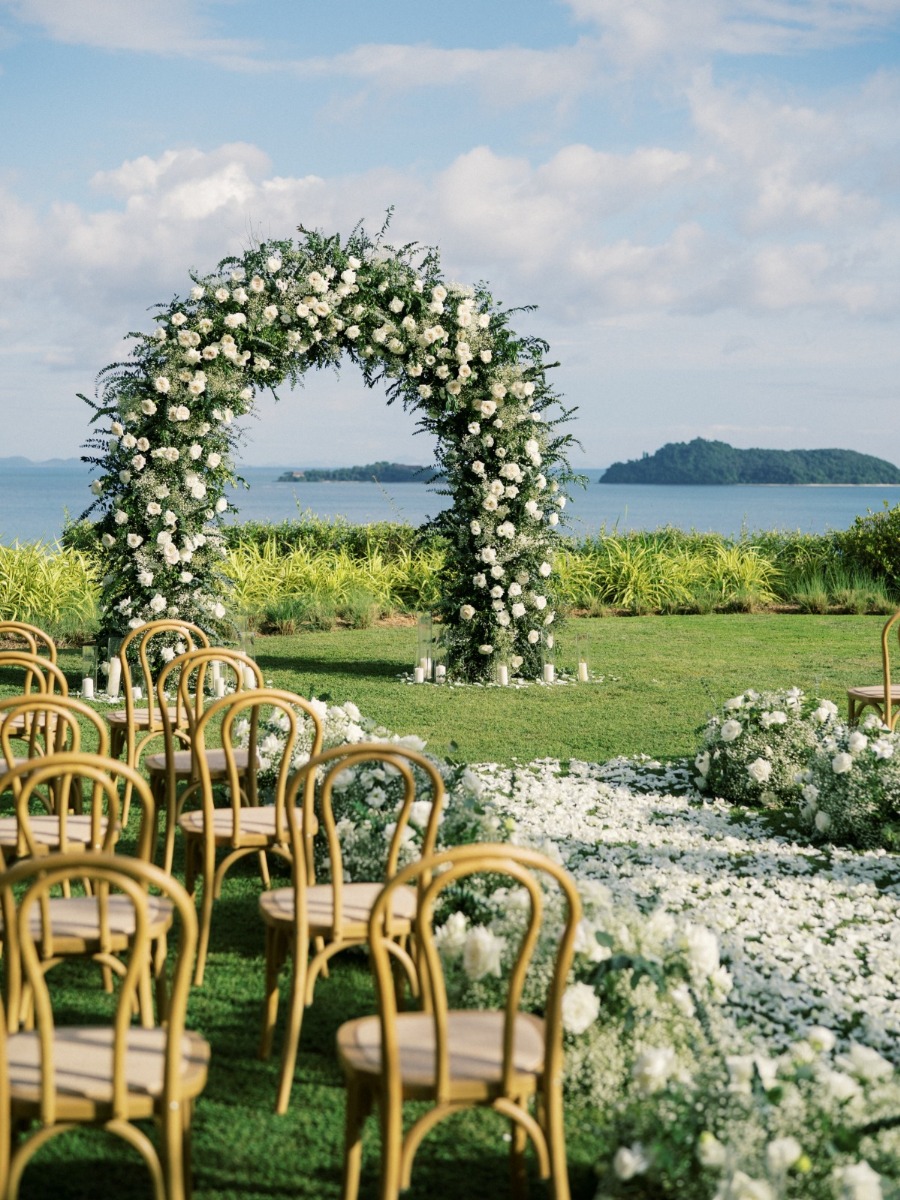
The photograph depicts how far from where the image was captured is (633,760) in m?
7.35

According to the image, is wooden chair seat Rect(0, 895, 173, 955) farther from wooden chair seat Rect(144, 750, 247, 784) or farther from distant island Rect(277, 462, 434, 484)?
distant island Rect(277, 462, 434, 484)

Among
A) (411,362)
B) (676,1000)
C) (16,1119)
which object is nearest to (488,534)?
(411,362)

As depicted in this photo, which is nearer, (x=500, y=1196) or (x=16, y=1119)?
(x=16, y=1119)

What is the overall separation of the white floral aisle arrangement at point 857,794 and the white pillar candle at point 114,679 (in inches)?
218

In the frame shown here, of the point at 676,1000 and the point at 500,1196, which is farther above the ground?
the point at 676,1000

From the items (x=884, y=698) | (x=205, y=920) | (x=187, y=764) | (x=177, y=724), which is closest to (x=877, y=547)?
(x=884, y=698)

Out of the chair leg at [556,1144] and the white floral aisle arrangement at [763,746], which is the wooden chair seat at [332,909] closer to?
the chair leg at [556,1144]

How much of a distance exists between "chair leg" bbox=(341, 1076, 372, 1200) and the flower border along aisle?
7.19 m

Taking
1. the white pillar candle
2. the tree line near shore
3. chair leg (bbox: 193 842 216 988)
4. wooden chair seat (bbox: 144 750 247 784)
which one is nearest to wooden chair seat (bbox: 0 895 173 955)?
chair leg (bbox: 193 842 216 988)

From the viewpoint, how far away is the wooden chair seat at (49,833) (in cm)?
383

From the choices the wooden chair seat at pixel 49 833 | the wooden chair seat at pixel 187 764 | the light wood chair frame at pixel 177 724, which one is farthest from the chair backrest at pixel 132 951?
the wooden chair seat at pixel 187 764

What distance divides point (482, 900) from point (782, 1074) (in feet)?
4.21

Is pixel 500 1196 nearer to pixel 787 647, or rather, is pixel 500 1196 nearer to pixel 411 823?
pixel 411 823

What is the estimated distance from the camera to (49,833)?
12.9 feet
